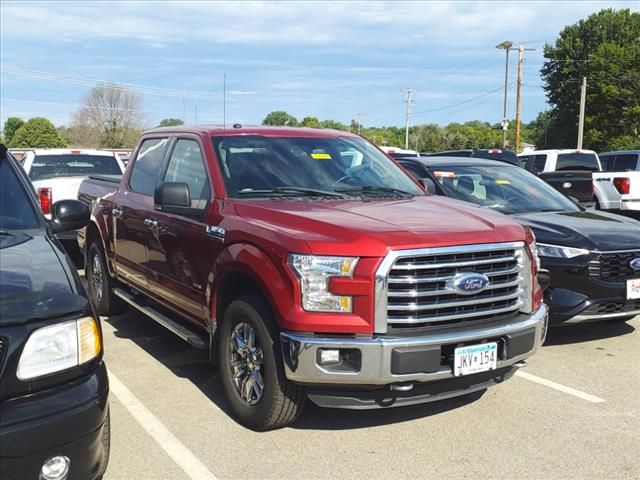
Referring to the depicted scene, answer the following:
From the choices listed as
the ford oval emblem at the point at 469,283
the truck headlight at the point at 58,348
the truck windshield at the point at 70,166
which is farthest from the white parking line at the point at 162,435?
the truck windshield at the point at 70,166

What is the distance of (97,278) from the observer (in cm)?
702

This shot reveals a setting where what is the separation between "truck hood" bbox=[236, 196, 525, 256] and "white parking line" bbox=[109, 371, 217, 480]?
131cm

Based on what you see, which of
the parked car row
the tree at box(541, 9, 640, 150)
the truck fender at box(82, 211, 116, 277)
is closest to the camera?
the parked car row

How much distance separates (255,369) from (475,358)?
1298mm

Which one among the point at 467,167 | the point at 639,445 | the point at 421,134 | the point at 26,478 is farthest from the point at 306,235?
the point at 421,134

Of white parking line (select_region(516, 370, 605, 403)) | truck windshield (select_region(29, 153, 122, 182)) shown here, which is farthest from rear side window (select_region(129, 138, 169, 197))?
truck windshield (select_region(29, 153, 122, 182))

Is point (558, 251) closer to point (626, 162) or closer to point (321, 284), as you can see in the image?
point (321, 284)

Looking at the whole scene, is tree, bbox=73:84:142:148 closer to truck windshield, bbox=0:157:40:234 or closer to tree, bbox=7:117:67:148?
tree, bbox=7:117:67:148

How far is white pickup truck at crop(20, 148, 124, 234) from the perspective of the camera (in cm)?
951

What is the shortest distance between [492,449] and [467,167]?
14.4 ft

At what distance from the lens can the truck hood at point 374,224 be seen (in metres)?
3.54

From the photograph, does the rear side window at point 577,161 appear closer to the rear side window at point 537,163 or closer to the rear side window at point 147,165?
the rear side window at point 537,163

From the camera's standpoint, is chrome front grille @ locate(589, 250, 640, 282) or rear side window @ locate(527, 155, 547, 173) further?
rear side window @ locate(527, 155, 547, 173)

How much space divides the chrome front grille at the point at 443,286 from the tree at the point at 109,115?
71037mm
